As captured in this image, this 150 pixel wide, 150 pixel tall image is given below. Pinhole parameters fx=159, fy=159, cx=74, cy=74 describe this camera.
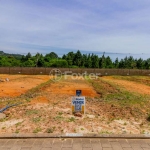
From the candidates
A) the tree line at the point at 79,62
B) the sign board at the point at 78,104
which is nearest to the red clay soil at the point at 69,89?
the sign board at the point at 78,104

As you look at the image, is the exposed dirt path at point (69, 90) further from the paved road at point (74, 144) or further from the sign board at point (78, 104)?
the paved road at point (74, 144)

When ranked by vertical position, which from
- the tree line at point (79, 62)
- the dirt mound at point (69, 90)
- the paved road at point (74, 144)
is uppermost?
the tree line at point (79, 62)

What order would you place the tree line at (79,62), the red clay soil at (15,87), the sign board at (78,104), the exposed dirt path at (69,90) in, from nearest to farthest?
the sign board at (78,104) < the red clay soil at (15,87) < the exposed dirt path at (69,90) < the tree line at (79,62)

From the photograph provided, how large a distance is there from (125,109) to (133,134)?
6.62 feet

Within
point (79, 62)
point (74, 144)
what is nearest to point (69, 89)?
point (74, 144)

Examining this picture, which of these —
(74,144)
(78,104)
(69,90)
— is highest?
(78,104)

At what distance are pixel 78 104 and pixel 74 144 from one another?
172cm

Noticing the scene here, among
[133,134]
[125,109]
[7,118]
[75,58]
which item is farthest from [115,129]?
[75,58]

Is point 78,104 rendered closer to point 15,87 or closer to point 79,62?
point 15,87

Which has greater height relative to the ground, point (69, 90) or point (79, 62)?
point (79, 62)

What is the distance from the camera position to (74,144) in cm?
335

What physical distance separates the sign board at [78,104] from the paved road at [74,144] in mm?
1493

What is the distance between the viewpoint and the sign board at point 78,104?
4910mm

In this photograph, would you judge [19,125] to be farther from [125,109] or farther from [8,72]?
[8,72]
